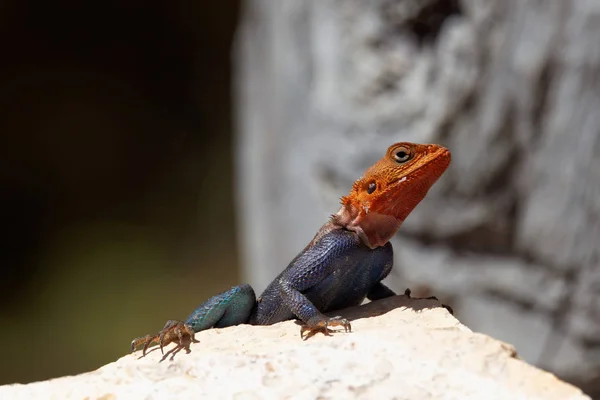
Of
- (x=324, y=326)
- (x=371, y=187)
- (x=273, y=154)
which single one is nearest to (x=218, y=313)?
(x=324, y=326)

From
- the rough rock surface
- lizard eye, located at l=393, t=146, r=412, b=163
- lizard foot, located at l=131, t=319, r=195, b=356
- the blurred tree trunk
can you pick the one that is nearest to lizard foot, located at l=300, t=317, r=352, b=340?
the rough rock surface

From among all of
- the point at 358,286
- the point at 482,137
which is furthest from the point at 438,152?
the point at 482,137

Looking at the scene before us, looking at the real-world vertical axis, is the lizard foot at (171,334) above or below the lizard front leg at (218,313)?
below

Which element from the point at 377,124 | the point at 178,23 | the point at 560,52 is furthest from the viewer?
the point at 178,23

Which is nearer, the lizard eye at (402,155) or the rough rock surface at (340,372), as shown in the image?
the rough rock surface at (340,372)

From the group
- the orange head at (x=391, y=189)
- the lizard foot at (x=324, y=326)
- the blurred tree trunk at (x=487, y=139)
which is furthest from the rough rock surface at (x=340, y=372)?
the blurred tree trunk at (x=487, y=139)

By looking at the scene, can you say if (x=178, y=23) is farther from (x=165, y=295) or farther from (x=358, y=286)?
(x=358, y=286)

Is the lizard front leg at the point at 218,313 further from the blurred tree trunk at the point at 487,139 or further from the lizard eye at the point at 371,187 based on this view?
the blurred tree trunk at the point at 487,139
